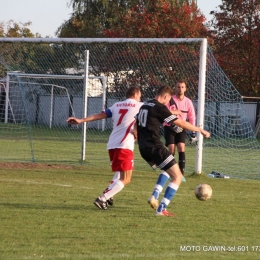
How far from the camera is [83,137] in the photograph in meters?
16.9

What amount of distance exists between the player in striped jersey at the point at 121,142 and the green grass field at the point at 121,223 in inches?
12.8

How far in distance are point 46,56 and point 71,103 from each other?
7161mm

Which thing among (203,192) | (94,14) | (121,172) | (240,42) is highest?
(94,14)

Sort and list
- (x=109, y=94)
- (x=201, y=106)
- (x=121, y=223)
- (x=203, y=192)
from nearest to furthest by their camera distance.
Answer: (x=121, y=223)
(x=203, y=192)
(x=201, y=106)
(x=109, y=94)

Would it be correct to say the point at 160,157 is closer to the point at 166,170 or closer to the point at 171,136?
the point at 166,170

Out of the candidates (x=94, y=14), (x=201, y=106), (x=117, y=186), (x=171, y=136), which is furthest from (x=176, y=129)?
(x=94, y=14)

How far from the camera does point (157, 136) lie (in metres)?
9.62

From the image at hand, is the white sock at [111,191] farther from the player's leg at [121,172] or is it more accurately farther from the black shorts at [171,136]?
the black shorts at [171,136]

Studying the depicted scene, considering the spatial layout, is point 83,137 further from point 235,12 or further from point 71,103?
point 235,12

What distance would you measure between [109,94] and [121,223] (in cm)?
1457

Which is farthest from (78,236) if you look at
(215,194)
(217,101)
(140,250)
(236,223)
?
(217,101)

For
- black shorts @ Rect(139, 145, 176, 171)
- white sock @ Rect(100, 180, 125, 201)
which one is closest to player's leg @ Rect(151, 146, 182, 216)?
black shorts @ Rect(139, 145, 176, 171)

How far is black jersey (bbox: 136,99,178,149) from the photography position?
9.44m

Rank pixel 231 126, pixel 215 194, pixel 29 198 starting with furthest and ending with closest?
pixel 231 126, pixel 215 194, pixel 29 198
